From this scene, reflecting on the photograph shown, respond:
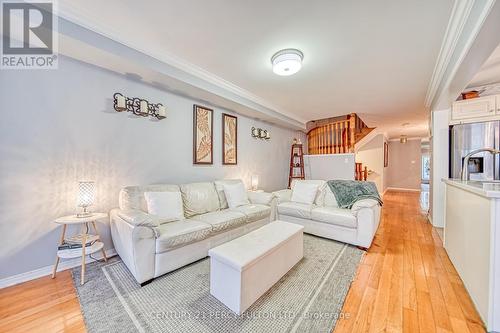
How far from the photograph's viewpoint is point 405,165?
28.9 ft

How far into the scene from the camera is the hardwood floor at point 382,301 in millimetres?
1385

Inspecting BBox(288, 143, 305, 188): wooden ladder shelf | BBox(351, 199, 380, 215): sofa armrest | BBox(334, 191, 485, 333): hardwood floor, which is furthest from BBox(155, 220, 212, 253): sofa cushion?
BBox(288, 143, 305, 188): wooden ladder shelf

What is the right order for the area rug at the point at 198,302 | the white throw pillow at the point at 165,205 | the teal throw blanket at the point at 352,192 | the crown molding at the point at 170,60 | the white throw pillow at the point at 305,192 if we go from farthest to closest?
1. the white throw pillow at the point at 305,192
2. the teal throw blanket at the point at 352,192
3. the white throw pillow at the point at 165,205
4. the crown molding at the point at 170,60
5. the area rug at the point at 198,302

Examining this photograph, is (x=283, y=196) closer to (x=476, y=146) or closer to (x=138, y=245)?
(x=138, y=245)

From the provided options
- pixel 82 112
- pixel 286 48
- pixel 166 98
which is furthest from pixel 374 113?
pixel 82 112

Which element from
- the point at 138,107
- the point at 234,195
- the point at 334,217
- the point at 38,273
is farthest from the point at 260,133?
the point at 38,273

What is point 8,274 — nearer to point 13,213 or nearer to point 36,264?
point 36,264

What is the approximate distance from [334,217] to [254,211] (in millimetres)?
1137

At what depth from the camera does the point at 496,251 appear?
131cm

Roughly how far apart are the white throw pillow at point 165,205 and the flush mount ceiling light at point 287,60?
2.04 metres

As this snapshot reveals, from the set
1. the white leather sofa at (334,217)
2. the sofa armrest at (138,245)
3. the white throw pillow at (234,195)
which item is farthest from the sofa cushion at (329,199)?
the sofa armrest at (138,245)

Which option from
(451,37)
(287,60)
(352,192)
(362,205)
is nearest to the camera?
(451,37)

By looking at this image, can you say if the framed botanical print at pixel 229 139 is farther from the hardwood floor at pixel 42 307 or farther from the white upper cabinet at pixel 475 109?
the white upper cabinet at pixel 475 109

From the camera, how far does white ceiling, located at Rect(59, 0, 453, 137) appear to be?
164cm
